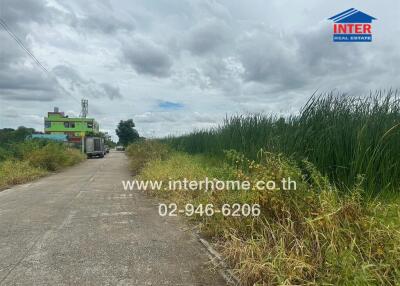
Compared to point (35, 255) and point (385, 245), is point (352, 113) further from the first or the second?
point (35, 255)

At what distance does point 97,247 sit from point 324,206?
332cm

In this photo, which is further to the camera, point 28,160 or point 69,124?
point 69,124

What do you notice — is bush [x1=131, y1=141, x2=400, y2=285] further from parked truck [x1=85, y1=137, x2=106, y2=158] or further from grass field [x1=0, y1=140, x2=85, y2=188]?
parked truck [x1=85, y1=137, x2=106, y2=158]

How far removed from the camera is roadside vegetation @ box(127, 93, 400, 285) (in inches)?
144

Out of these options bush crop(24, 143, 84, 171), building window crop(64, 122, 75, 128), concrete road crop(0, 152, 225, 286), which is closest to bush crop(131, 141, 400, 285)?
concrete road crop(0, 152, 225, 286)

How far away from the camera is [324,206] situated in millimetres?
4410

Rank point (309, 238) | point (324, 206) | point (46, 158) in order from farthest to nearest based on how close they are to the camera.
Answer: point (46, 158) → point (324, 206) → point (309, 238)

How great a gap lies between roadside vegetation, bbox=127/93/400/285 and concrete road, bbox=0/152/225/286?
0.59 meters

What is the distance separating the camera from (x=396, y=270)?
3.32 metres

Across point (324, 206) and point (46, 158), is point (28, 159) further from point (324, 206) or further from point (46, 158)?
point (324, 206)

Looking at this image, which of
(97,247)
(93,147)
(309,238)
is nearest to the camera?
(309,238)

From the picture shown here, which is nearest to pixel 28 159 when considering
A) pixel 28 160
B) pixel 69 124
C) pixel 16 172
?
pixel 28 160

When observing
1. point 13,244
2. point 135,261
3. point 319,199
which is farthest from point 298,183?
point 13,244

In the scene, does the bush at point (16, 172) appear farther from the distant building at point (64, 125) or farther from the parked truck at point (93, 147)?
the distant building at point (64, 125)
